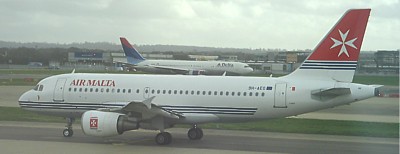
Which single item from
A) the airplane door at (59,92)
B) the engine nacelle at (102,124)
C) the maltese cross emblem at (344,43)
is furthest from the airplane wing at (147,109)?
the maltese cross emblem at (344,43)

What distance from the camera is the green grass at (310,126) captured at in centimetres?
2450

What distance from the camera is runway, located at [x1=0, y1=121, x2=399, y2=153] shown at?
18438 millimetres

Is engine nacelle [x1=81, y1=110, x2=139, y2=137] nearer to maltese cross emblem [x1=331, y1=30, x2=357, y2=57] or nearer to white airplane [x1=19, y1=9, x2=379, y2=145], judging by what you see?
white airplane [x1=19, y1=9, x2=379, y2=145]

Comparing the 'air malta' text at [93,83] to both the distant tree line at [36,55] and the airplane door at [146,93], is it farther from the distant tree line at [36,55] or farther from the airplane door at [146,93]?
the distant tree line at [36,55]

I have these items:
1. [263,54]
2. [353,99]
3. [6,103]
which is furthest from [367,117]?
[263,54]

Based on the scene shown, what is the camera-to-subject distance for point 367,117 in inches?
1251

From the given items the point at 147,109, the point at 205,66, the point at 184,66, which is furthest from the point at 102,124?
the point at 184,66

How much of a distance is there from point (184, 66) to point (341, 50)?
50.1 metres

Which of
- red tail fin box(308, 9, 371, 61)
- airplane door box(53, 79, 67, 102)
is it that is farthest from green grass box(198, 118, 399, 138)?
airplane door box(53, 79, 67, 102)

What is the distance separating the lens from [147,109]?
19531 millimetres

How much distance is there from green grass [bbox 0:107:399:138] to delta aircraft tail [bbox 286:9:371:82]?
15.5 feet

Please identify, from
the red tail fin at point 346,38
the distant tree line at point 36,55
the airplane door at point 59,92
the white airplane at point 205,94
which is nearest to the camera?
the white airplane at point 205,94

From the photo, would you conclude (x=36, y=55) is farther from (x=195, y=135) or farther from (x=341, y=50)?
(x=341, y=50)

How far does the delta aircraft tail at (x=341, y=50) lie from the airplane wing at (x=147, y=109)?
5528mm
